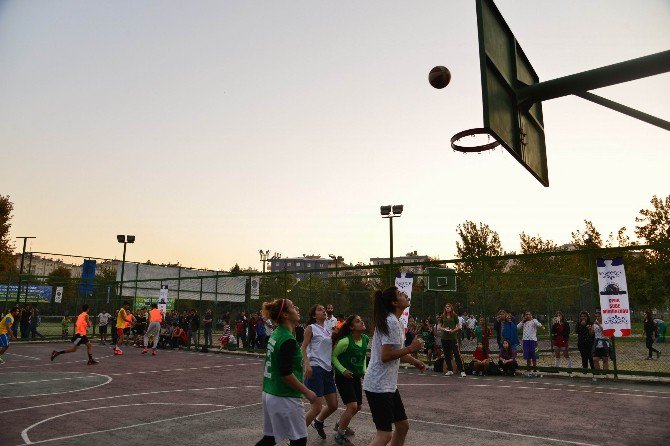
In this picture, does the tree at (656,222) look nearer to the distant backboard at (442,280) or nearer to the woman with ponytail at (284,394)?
the distant backboard at (442,280)

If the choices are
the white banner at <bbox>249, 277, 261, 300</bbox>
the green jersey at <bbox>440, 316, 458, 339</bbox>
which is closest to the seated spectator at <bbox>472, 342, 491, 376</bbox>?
the green jersey at <bbox>440, 316, 458, 339</bbox>

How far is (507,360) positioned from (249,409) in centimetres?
894

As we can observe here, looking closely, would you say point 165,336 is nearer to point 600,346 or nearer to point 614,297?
point 600,346

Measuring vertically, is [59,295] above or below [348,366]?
above

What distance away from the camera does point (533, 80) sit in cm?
552

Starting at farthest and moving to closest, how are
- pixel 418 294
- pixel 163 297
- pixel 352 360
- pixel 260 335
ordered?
pixel 418 294 → pixel 163 297 → pixel 260 335 → pixel 352 360

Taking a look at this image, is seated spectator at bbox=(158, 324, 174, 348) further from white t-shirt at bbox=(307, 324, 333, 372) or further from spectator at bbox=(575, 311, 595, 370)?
white t-shirt at bbox=(307, 324, 333, 372)

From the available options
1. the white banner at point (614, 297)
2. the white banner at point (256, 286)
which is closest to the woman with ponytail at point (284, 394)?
the white banner at point (614, 297)

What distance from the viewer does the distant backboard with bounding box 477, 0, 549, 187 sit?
4.63 metres

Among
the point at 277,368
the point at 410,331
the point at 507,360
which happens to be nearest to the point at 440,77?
the point at 277,368

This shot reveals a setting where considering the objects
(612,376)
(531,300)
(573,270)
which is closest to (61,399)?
(612,376)

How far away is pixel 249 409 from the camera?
8.97 metres

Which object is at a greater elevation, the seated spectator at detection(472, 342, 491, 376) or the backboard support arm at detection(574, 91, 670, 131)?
the backboard support arm at detection(574, 91, 670, 131)

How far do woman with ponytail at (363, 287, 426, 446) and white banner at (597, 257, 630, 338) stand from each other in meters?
9.71
